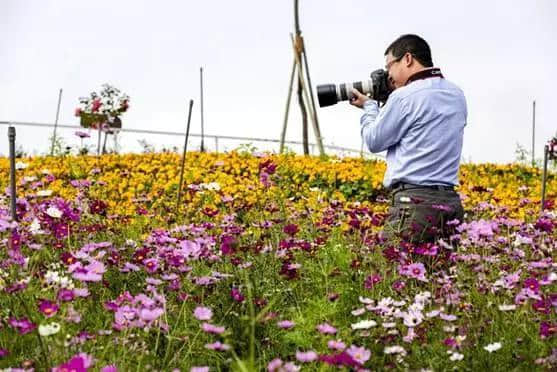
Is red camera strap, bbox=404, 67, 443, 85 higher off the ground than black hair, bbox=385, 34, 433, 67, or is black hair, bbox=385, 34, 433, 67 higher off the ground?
black hair, bbox=385, 34, 433, 67

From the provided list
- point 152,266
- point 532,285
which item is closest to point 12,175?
point 152,266

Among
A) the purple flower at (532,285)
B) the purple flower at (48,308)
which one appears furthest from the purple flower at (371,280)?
the purple flower at (48,308)

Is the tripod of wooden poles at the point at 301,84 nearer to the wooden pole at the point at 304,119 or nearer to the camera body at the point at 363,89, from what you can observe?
the wooden pole at the point at 304,119

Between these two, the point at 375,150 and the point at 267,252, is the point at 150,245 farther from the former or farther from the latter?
the point at 375,150

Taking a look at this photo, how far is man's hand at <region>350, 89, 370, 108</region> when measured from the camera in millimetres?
4570

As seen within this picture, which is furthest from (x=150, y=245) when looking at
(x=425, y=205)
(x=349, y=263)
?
(x=425, y=205)

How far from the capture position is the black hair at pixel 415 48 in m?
4.16

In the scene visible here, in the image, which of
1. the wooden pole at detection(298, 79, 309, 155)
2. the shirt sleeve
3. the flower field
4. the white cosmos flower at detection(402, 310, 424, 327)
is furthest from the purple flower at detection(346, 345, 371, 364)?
the wooden pole at detection(298, 79, 309, 155)

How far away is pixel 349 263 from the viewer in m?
3.47

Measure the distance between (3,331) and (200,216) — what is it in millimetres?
3399

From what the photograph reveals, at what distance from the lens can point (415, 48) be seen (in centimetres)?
415

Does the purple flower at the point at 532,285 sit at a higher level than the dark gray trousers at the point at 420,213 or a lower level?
lower

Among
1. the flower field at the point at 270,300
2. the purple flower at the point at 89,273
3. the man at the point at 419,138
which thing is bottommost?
the flower field at the point at 270,300

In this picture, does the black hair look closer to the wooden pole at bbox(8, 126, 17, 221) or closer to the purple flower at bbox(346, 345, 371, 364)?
the wooden pole at bbox(8, 126, 17, 221)
